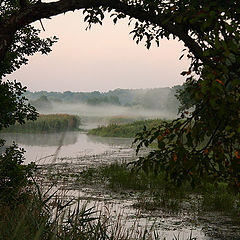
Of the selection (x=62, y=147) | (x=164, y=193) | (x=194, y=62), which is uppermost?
(x=194, y=62)

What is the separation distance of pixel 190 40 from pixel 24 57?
3.86 meters

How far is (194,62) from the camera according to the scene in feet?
21.0

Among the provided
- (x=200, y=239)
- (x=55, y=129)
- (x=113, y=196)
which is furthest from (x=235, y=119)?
(x=55, y=129)

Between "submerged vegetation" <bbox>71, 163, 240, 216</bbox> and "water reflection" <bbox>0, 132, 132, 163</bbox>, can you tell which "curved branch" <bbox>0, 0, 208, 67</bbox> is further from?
"water reflection" <bbox>0, 132, 132, 163</bbox>

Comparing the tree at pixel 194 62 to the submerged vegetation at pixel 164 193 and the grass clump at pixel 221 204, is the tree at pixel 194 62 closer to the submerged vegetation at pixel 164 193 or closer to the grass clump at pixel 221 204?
the submerged vegetation at pixel 164 193

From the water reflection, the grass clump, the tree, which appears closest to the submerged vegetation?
the grass clump

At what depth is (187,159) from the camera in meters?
4.80

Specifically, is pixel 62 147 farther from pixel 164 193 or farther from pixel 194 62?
pixel 194 62

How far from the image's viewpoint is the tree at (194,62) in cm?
407

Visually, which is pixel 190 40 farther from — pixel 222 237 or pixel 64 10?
pixel 222 237

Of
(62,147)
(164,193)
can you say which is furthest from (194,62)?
(62,147)

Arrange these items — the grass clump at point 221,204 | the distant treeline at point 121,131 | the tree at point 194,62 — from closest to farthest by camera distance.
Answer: the tree at point 194,62, the grass clump at point 221,204, the distant treeline at point 121,131

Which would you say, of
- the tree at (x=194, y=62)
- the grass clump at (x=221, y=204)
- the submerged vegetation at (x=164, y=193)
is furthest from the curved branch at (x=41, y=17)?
the grass clump at (x=221, y=204)

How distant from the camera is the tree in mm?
4070
